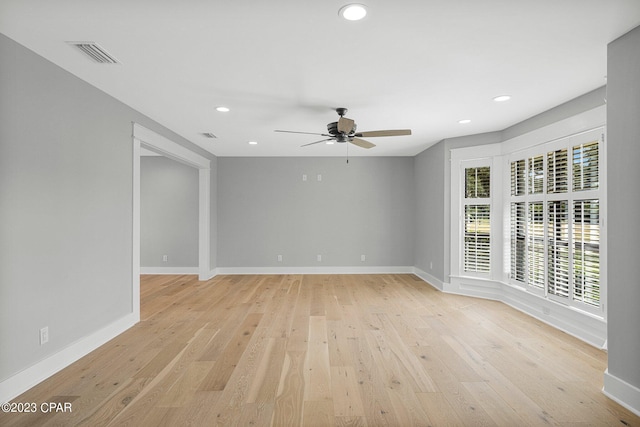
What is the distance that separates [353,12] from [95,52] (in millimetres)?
1948

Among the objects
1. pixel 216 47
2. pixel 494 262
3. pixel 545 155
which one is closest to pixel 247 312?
pixel 216 47

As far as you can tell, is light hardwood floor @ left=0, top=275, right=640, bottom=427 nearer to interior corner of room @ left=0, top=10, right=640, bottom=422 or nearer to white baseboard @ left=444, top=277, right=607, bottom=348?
white baseboard @ left=444, top=277, right=607, bottom=348

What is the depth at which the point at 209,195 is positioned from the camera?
6.33 metres

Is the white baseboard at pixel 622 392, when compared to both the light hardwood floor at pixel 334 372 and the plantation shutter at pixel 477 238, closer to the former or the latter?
the light hardwood floor at pixel 334 372

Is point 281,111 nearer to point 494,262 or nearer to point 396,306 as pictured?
point 396,306

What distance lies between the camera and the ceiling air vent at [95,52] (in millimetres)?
2290

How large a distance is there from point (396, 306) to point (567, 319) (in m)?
1.91

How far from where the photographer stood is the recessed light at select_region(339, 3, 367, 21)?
1870mm

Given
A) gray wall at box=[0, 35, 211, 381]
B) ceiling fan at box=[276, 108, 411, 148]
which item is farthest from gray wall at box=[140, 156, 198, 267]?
ceiling fan at box=[276, 108, 411, 148]

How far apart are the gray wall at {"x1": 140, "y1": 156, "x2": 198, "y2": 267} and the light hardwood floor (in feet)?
8.24

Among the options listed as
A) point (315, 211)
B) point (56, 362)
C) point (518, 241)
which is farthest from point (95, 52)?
point (518, 241)

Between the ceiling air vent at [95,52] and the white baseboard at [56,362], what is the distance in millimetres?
2386

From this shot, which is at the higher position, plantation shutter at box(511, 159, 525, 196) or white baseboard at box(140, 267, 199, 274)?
plantation shutter at box(511, 159, 525, 196)

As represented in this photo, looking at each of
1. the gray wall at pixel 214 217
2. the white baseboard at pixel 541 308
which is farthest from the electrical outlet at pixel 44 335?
the white baseboard at pixel 541 308
